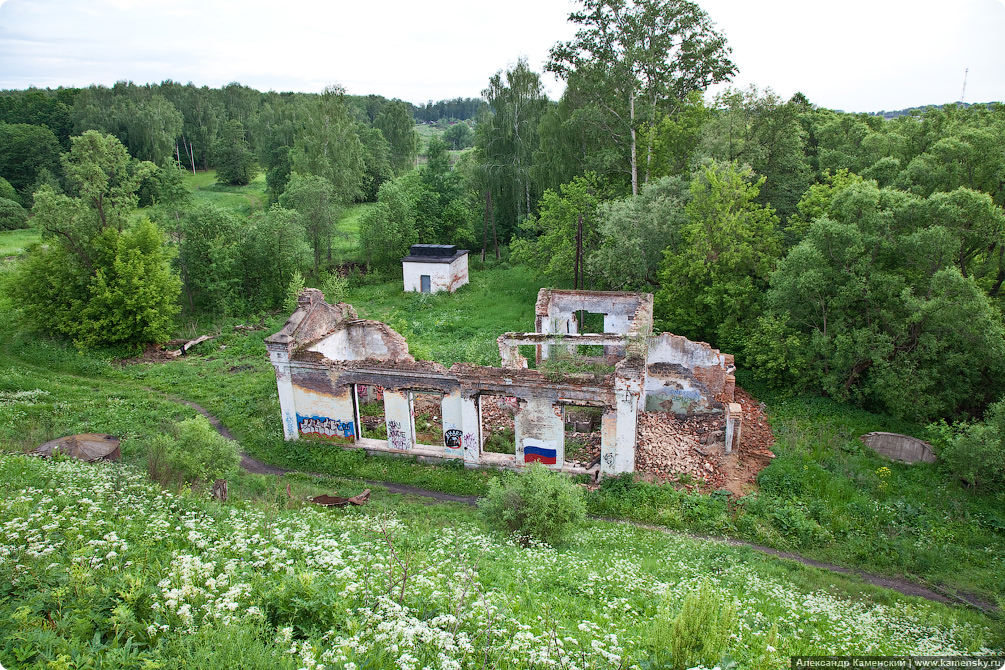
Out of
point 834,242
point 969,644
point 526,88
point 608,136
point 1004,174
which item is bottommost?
point 969,644

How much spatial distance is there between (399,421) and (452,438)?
1.83 meters

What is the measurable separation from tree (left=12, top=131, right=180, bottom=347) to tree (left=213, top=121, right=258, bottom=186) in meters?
44.4

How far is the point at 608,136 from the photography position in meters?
35.0

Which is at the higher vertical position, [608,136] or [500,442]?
[608,136]

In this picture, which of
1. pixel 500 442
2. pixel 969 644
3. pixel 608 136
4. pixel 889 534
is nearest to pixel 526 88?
pixel 608 136

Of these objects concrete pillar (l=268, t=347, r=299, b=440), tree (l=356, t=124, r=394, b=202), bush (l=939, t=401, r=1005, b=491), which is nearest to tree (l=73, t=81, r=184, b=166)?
tree (l=356, t=124, r=394, b=202)

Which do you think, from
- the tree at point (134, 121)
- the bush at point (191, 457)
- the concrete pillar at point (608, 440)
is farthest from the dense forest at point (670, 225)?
the bush at point (191, 457)

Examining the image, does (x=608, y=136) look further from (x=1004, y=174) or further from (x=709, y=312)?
(x=1004, y=174)

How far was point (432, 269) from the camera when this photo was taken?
39031 millimetres

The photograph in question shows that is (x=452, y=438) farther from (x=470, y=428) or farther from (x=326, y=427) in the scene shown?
(x=326, y=427)

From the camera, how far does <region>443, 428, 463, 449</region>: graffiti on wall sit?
19.5m

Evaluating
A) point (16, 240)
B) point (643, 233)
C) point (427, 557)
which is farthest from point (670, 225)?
point (16, 240)

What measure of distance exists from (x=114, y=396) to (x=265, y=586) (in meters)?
20.4

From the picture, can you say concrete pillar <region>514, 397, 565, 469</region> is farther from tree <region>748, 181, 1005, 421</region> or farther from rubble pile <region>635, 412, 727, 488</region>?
tree <region>748, 181, 1005, 421</region>
